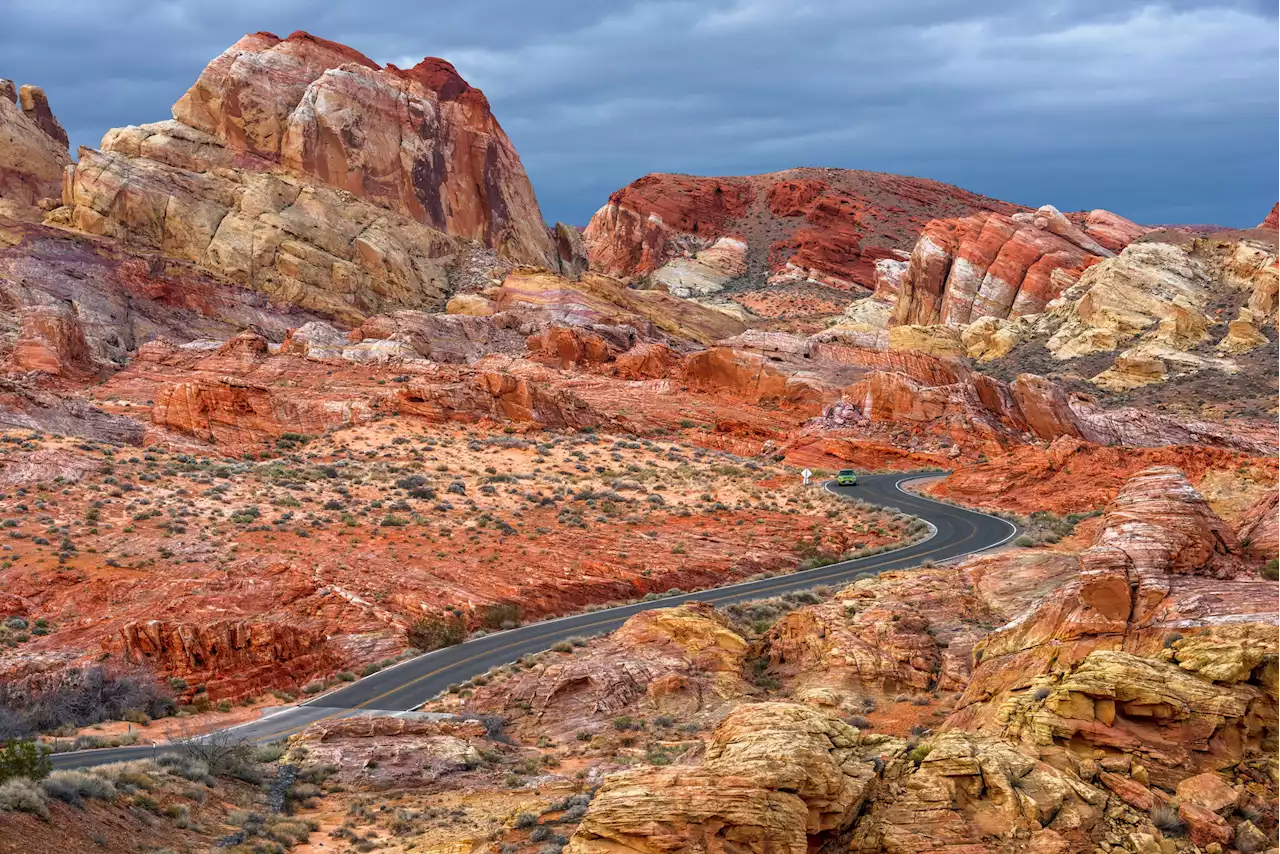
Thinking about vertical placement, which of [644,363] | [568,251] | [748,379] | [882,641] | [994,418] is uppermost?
[568,251]

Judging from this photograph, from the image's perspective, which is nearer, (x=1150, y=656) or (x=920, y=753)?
(x=920, y=753)

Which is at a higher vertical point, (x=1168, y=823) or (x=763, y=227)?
(x=763, y=227)

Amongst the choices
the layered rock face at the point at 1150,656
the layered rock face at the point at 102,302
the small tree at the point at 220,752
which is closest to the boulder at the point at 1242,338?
the layered rock face at the point at 1150,656

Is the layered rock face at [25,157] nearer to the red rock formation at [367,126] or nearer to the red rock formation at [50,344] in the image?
the red rock formation at [367,126]

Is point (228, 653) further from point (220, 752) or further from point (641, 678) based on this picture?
point (641, 678)

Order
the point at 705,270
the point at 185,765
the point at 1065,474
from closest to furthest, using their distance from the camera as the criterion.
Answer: the point at 185,765 → the point at 1065,474 → the point at 705,270

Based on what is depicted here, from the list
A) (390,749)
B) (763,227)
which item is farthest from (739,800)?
(763,227)
